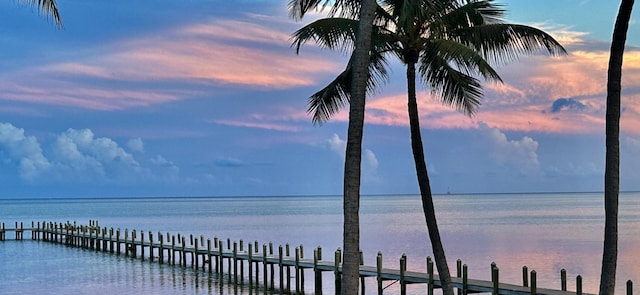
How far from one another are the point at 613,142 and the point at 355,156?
4201mm

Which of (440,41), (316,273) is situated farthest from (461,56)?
(316,273)

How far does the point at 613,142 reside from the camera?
518 inches

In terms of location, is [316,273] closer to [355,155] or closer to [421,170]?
[421,170]

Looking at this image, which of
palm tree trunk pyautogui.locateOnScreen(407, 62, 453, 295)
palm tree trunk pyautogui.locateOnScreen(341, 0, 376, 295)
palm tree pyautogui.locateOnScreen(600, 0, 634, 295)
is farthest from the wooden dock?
palm tree trunk pyautogui.locateOnScreen(341, 0, 376, 295)

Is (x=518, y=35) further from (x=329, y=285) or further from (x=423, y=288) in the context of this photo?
(x=329, y=285)

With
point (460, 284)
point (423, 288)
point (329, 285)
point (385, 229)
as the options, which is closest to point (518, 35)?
point (460, 284)

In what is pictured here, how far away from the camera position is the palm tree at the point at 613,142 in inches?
517

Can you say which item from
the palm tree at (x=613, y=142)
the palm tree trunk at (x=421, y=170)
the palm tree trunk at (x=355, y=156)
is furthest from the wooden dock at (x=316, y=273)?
the palm tree trunk at (x=355, y=156)

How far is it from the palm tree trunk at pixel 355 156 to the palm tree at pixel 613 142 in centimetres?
404

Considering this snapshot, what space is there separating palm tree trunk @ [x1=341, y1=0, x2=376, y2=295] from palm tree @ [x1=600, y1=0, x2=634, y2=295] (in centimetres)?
404

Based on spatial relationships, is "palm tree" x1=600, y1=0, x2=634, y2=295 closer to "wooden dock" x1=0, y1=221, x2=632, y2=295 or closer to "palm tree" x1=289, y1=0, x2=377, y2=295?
"palm tree" x1=289, y1=0, x2=377, y2=295

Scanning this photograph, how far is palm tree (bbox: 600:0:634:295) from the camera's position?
13.1 m

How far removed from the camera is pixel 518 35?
17109 millimetres

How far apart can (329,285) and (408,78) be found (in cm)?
1934
